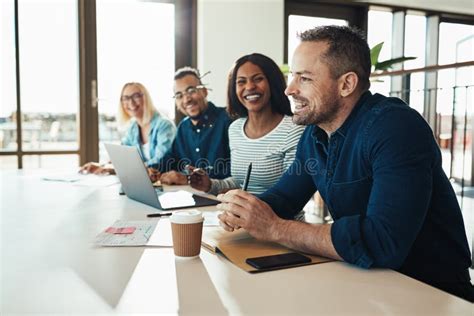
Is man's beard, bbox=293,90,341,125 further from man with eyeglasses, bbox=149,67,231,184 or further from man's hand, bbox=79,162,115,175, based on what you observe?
man's hand, bbox=79,162,115,175

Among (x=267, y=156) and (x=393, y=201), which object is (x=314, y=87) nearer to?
Result: (x=393, y=201)

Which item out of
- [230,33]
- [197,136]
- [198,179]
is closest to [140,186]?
[198,179]

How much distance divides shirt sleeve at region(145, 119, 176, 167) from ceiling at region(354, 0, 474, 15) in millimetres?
3163

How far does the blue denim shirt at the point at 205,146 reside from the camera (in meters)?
2.42

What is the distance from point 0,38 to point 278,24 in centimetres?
244

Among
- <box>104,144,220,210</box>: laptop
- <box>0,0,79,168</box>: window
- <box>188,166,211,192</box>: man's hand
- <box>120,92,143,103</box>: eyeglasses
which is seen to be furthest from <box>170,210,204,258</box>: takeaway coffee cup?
<box>0,0,79,168</box>: window

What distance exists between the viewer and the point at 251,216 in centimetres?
104

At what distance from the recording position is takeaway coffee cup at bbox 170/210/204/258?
0.93 meters

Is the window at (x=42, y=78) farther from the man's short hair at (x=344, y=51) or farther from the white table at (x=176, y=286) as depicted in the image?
the man's short hair at (x=344, y=51)

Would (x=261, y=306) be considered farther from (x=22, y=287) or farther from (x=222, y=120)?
(x=222, y=120)


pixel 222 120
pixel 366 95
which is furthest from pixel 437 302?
pixel 222 120

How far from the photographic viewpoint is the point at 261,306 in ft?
2.28

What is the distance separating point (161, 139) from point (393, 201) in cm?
205

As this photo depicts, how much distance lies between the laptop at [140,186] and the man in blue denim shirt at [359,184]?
0.38 m
